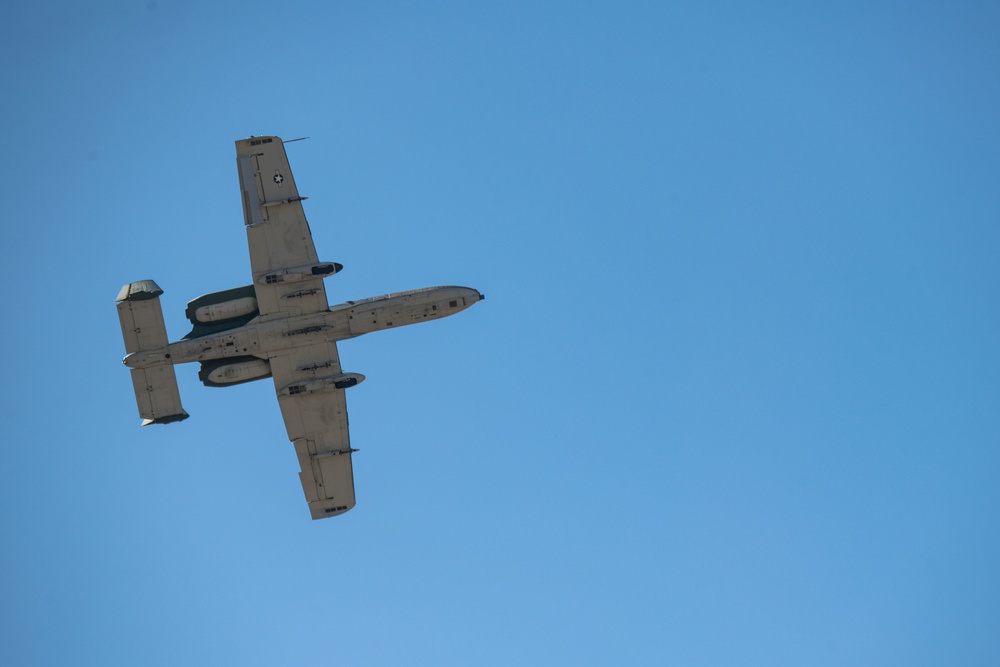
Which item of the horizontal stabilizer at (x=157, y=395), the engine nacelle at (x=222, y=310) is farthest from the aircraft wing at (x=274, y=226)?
the horizontal stabilizer at (x=157, y=395)

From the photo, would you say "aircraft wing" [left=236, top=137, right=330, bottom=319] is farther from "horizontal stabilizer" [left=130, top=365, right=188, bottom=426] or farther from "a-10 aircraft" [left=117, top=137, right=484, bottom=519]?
"horizontal stabilizer" [left=130, top=365, right=188, bottom=426]

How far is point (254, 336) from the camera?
66938 millimetres

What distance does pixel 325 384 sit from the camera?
68188mm

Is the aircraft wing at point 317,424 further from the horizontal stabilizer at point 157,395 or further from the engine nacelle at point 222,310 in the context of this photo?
the horizontal stabilizer at point 157,395

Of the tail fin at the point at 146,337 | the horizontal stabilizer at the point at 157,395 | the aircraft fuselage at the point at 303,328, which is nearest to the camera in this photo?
the aircraft fuselage at the point at 303,328

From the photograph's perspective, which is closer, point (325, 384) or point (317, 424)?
point (325, 384)

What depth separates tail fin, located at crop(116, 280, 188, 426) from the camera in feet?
221

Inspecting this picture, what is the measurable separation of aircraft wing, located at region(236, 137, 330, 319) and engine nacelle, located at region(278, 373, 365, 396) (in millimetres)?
4792

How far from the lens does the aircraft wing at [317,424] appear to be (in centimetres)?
6819

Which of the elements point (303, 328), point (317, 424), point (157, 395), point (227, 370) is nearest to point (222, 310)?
point (227, 370)

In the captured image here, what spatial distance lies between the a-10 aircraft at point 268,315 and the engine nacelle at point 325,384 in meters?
0.06

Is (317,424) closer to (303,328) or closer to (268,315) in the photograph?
(303,328)

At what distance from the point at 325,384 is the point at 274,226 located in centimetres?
954

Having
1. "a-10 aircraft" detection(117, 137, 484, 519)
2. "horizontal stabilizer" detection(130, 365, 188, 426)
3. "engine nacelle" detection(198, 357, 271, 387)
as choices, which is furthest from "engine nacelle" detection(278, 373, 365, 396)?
"horizontal stabilizer" detection(130, 365, 188, 426)
